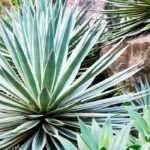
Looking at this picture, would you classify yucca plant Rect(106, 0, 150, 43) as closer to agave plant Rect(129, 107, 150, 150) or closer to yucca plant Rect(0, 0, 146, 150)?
yucca plant Rect(0, 0, 146, 150)

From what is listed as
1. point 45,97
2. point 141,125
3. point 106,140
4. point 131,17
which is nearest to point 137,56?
point 131,17

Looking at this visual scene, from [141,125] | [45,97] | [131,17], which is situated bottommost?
[141,125]

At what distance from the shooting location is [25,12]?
12.8ft

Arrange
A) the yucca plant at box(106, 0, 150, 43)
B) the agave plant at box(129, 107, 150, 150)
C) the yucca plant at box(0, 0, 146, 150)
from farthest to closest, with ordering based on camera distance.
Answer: the yucca plant at box(106, 0, 150, 43)
the yucca plant at box(0, 0, 146, 150)
the agave plant at box(129, 107, 150, 150)

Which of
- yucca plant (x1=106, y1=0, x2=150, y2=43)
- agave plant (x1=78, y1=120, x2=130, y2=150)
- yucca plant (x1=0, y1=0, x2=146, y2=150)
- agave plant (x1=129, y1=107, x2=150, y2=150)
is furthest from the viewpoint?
yucca plant (x1=106, y1=0, x2=150, y2=43)

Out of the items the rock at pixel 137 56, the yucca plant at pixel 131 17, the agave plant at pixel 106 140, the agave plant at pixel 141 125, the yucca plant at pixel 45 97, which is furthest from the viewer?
the yucca plant at pixel 131 17

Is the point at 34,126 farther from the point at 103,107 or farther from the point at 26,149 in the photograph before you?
the point at 103,107

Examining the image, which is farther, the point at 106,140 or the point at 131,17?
the point at 131,17

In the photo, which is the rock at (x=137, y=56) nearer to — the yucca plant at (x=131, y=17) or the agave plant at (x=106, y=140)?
the yucca plant at (x=131, y=17)

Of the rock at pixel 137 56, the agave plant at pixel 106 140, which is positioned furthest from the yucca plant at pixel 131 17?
the agave plant at pixel 106 140

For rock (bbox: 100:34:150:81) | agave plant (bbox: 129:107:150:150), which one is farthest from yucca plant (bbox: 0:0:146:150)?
rock (bbox: 100:34:150:81)

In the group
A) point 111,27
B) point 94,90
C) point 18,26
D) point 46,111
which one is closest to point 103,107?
point 94,90

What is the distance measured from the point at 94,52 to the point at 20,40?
132 centimetres

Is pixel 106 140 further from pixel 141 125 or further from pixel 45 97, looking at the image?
pixel 45 97
